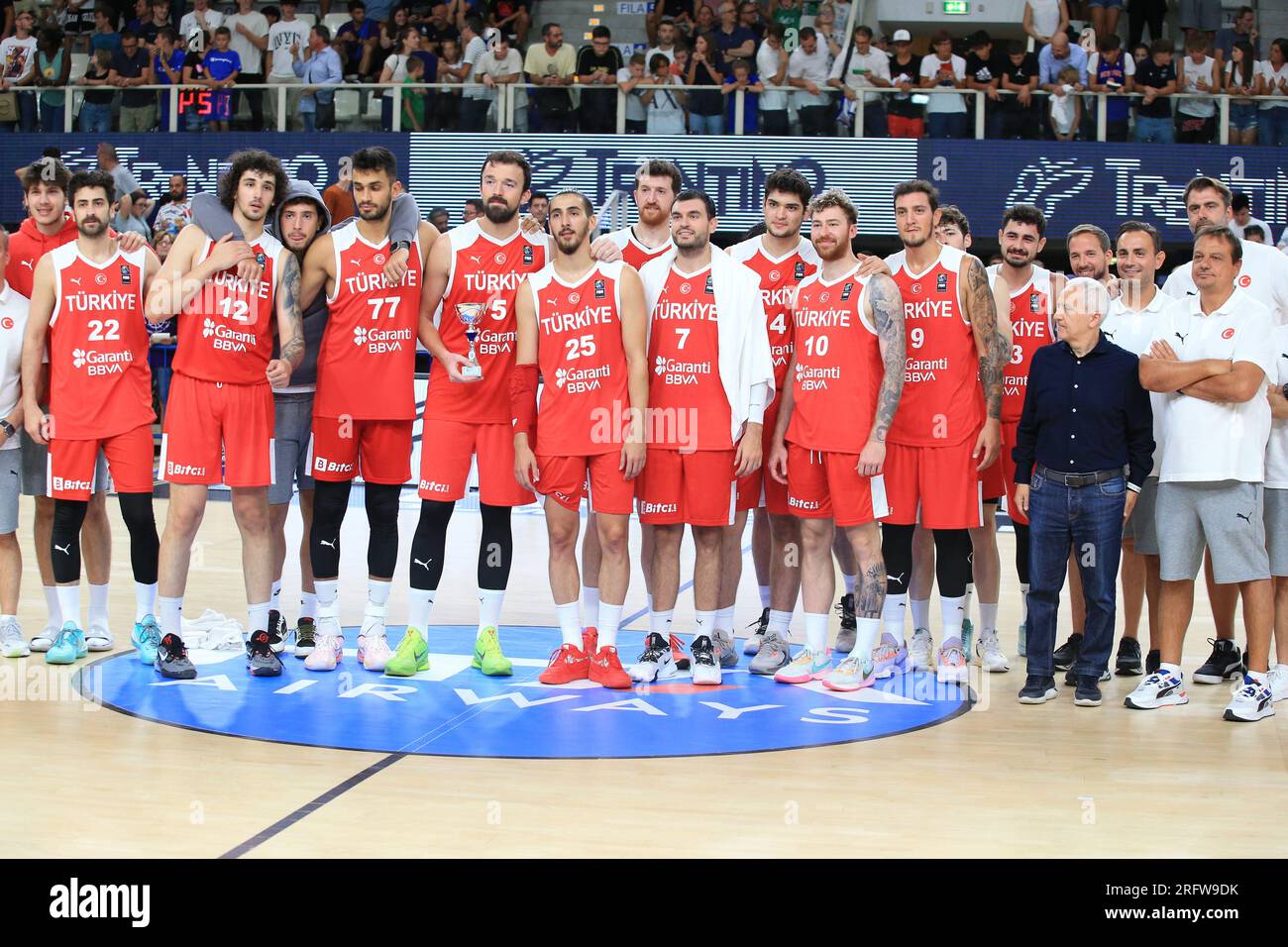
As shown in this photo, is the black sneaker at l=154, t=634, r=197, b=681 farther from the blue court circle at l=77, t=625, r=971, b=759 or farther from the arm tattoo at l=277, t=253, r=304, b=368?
the arm tattoo at l=277, t=253, r=304, b=368

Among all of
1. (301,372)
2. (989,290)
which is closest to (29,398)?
(301,372)

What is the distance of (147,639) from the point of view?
6695 millimetres

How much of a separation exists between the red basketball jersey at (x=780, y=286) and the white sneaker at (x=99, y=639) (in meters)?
3.57

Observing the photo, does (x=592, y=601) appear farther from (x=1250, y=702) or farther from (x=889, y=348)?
(x=1250, y=702)

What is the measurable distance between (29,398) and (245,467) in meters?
1.12

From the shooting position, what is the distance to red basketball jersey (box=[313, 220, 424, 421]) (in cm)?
658

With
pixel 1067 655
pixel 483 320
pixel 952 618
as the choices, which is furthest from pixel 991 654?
pixel 483 320

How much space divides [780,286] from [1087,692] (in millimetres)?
2418

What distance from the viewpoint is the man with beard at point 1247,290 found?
6863 mm

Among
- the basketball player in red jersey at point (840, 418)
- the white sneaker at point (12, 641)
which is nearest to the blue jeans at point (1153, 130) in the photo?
the basketball player in red jersey at point (840, 418)

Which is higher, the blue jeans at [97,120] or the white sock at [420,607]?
the blue jeans at [97,120]

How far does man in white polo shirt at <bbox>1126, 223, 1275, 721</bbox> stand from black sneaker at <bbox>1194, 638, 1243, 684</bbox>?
59cm

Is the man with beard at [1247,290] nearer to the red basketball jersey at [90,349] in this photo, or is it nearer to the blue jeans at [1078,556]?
the blue jeans at [1078,556]

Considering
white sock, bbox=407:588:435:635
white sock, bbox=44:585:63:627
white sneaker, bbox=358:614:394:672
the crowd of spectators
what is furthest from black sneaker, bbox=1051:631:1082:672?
the crowd of spectators
